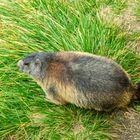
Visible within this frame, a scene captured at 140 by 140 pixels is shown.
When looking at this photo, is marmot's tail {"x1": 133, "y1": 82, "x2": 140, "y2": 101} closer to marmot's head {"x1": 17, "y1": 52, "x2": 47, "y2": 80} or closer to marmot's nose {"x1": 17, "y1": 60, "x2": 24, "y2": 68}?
marmot's head {"x1": 17, "y1": 52, "x2": 47, "y2": 80}

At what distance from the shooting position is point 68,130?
4941mm

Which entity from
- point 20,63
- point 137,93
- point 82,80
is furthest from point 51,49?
point 137,93

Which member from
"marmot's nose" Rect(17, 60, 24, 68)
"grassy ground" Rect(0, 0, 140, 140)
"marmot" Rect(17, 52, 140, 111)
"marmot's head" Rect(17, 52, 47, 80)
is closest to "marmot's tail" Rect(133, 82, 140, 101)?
"marmot" Rect(17, 52, 140, 111)

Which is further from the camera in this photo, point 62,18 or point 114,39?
point 62,18

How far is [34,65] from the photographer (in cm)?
504

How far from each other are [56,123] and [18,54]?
122cm

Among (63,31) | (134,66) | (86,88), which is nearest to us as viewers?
(86,88)

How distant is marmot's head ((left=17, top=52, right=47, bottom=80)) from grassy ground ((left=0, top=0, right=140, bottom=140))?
311 mm

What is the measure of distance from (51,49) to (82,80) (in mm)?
1133

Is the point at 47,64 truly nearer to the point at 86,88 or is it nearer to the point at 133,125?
the point at 86,88

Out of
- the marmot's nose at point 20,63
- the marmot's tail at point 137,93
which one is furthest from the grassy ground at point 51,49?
the marmot's nose at point 20,63

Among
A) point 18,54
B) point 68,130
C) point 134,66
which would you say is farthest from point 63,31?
point 68,130

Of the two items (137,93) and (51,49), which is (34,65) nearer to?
(51,49)

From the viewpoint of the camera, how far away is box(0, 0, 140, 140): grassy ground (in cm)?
499
